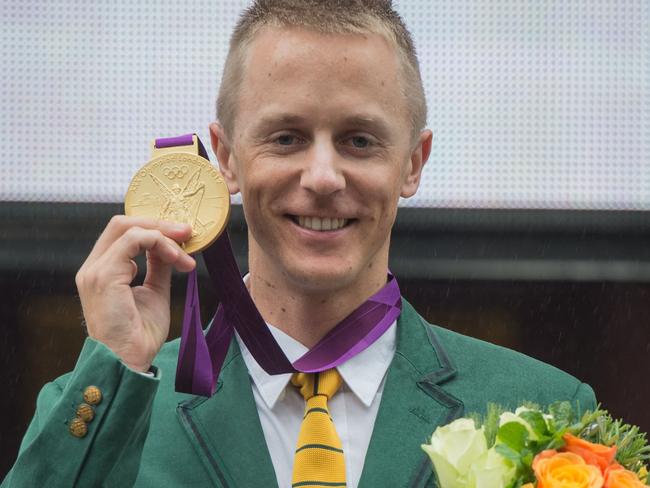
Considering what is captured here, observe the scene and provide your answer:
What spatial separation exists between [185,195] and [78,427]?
1.55 ft

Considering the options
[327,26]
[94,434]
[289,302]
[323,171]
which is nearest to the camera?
[94,434]

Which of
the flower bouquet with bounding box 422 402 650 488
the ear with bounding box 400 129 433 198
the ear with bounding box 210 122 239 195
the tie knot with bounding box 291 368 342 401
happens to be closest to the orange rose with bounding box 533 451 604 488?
the flower bouquet with bounding box 422 402 650 488

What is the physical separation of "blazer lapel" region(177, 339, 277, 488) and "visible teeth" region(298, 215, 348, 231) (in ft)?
1.15

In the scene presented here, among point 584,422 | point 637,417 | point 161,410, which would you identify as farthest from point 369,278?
point 637,417

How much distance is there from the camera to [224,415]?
7.79 ft

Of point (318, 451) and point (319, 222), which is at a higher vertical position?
point (319, 222)

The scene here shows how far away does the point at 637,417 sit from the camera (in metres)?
3.91

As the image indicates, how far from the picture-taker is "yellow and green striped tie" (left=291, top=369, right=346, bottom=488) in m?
2.20

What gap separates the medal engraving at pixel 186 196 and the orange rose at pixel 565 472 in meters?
0.79

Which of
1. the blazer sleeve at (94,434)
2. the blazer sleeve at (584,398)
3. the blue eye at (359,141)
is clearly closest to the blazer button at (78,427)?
the blazer sleeve at (94,434)

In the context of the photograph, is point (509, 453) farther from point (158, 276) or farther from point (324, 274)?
point (158, 276)

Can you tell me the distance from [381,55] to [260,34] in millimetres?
260

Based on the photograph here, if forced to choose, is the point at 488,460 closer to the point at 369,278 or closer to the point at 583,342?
the point at 369,278

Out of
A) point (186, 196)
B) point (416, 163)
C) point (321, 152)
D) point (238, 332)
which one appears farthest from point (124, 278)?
point (416, 163)
